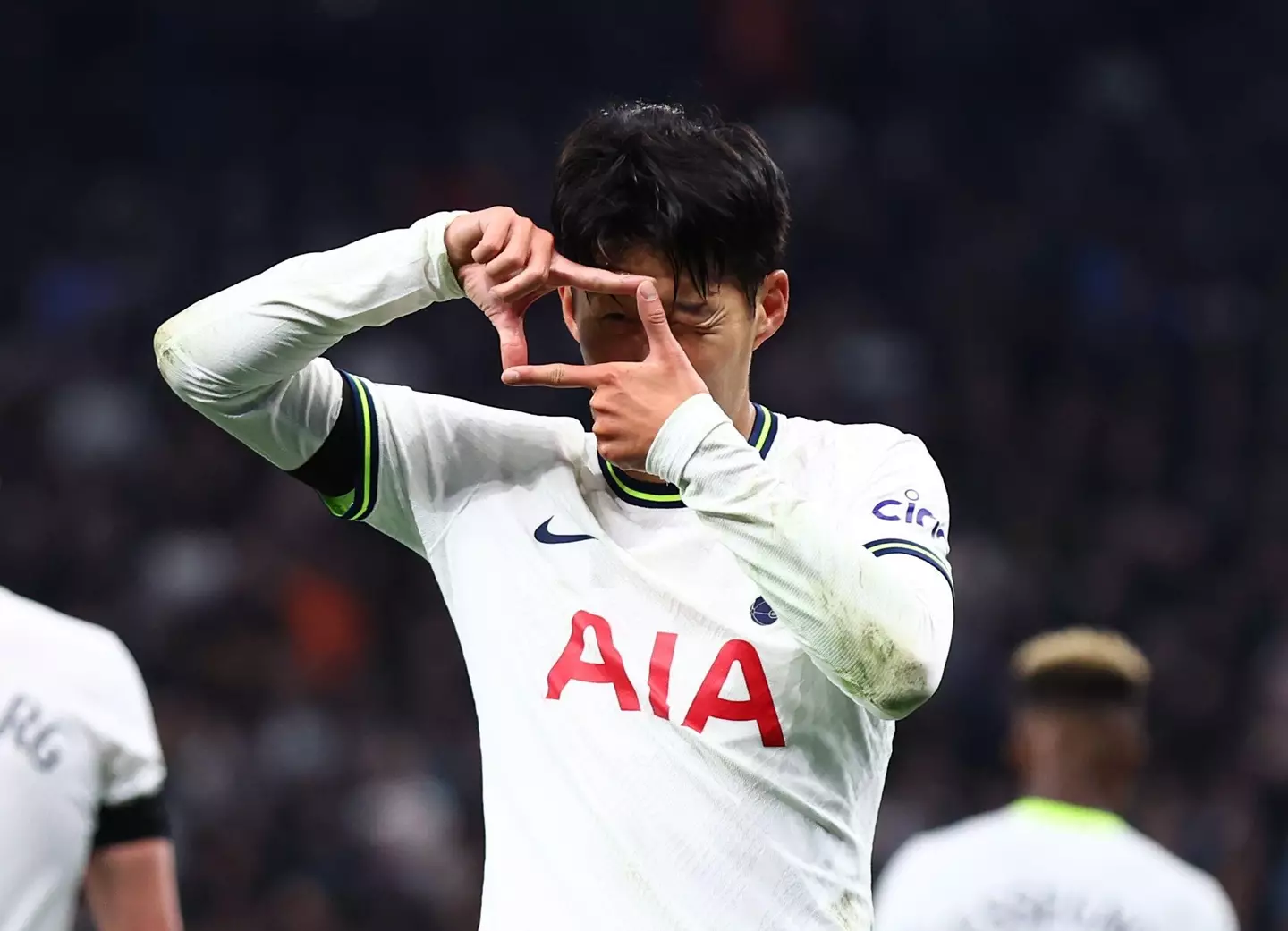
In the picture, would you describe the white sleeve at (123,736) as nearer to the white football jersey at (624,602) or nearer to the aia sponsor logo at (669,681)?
the white football jersey at (624,602)

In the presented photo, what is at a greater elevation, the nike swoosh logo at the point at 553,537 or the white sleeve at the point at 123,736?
the nike swoosh logo at the point at 553,537

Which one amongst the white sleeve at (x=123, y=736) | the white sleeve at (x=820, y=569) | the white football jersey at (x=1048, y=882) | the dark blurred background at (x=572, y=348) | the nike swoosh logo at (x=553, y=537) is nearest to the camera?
the white sleeve at (x=820, y=569)

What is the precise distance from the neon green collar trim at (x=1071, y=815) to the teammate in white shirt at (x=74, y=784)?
1594 mm

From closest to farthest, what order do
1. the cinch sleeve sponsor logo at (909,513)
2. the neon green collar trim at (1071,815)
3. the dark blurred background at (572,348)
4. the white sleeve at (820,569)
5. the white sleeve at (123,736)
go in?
1. the white sleeve at (820,569)
2. the white sleeve at (123,736)
3. the cinch sleeve sponsor logo at (909,513)
4. the neon green collar trim at (1071,815)
5. the dark blurred background at (572,348)

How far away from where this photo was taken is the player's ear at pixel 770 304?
2.64 meters

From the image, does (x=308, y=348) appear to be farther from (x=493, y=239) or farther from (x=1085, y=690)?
(x=1085, y=690)

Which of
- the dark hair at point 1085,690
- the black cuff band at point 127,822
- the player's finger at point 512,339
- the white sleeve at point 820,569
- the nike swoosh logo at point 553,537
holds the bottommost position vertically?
the dark hair at point 1085,690

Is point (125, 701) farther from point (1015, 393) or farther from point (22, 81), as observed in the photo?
point (22, 81)

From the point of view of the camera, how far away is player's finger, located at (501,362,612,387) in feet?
7.78

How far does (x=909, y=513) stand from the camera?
2.46 metres

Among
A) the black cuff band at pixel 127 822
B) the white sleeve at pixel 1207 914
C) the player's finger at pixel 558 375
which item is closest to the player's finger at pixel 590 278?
the player's finger at pixel 558 375

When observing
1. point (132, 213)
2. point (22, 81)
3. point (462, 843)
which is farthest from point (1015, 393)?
point (22, 81)

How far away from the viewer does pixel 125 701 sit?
2.37 metres

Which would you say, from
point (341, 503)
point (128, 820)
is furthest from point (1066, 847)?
point (128, 820)
